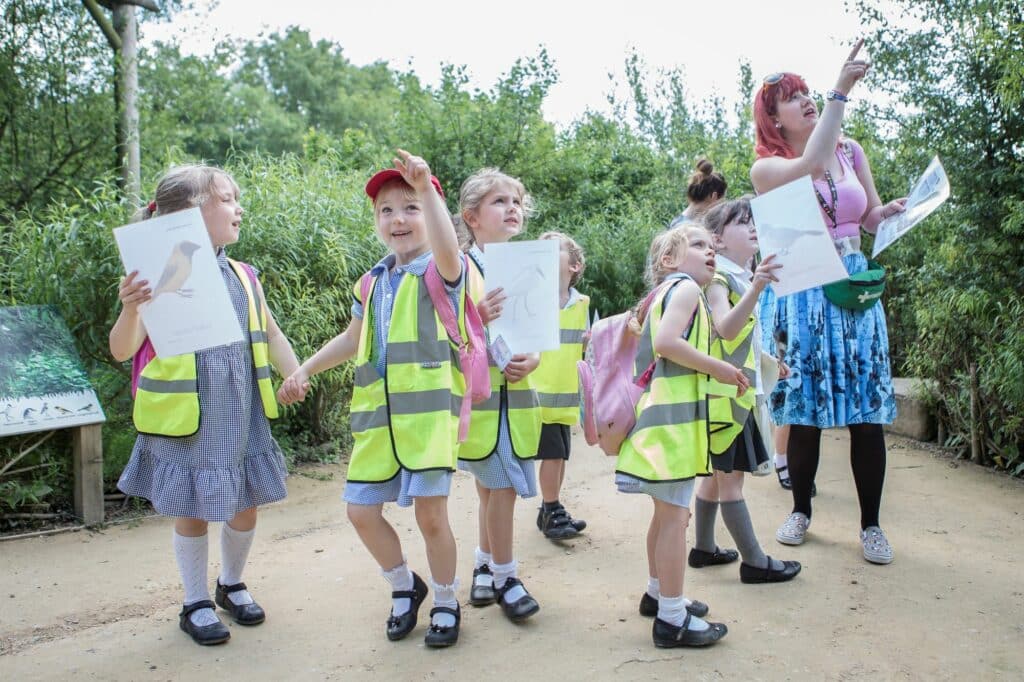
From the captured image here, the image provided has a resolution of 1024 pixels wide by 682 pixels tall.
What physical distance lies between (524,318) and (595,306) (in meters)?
6.04

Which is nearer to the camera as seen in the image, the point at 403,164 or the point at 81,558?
the point at 403,164

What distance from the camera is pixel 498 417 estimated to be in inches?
135

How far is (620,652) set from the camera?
3.12 metres

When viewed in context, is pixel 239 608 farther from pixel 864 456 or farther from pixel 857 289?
pixel 857 289

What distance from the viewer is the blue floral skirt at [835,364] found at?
153 inches

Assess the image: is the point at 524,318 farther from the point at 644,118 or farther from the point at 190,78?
the point at 644,118

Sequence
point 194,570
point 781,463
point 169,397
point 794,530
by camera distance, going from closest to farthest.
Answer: point 169,397 → point 194,570 → point 794,530 → point 781,463

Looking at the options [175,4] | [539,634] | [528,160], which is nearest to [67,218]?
[539,634]

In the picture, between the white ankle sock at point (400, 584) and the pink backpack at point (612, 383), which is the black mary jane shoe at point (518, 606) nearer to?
the white ankle sock at point (400, 584)

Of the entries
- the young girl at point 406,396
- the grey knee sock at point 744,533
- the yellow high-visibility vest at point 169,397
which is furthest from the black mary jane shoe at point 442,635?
the grey knee sock at point 744,533

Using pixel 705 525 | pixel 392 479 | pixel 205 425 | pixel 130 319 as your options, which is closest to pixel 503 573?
pixel 392 479

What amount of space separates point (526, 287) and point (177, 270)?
1141mm

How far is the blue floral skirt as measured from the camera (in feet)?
12.8

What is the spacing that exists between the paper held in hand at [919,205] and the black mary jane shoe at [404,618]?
2.17 meters
